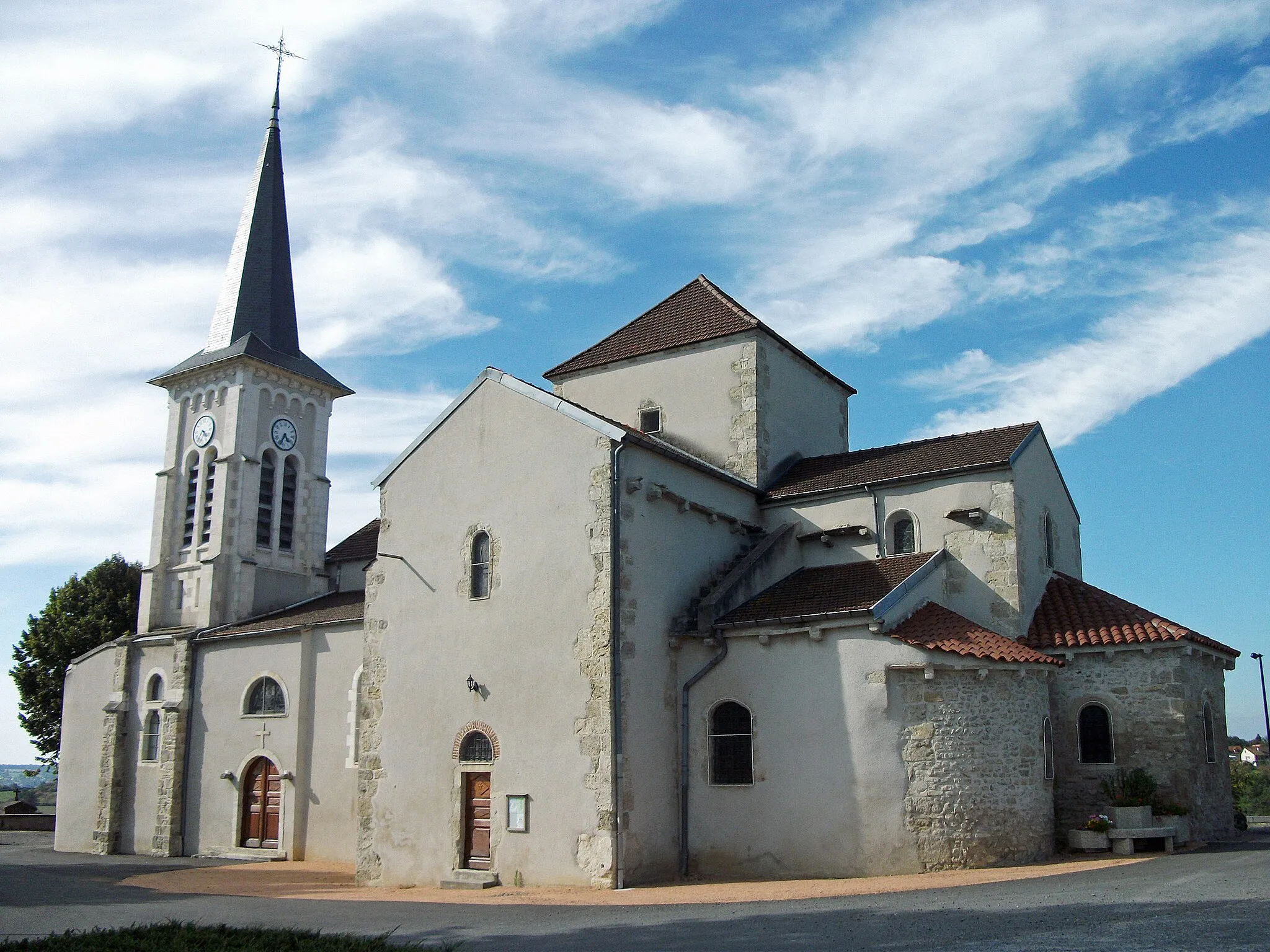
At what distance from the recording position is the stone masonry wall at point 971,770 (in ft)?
52.4

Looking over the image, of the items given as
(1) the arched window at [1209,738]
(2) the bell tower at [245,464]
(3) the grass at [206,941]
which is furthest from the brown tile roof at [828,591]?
(2) the bell tower at [245,464]

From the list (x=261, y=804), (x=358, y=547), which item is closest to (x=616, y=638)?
(x=261, y=804)

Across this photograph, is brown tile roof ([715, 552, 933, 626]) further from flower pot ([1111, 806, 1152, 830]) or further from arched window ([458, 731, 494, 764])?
flower pot ([1111, 806, 1152, 830])

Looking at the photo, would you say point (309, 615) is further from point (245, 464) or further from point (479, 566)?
point (479, 566)

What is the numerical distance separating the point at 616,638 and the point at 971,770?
583cm

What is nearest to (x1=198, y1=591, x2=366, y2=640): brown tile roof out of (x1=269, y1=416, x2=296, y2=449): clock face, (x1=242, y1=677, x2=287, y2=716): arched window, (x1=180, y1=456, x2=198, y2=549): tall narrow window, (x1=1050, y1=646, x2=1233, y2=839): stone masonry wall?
(x1=242, y1=677, x2=287, y2=716): arched window

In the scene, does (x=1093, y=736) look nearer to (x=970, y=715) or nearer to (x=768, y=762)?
(x=970, y=715)

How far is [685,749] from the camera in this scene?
18.1m

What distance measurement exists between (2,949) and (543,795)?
28.6 ft

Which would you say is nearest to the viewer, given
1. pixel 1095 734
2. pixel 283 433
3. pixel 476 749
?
pixel 476 749

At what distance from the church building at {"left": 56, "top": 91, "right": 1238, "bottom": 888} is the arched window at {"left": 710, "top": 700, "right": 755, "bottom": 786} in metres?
0.04

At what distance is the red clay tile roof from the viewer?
1656 centimetres

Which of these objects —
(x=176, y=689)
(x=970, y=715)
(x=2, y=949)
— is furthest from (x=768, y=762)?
A: (x=176, y=689)

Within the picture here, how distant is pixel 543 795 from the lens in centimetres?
1719
